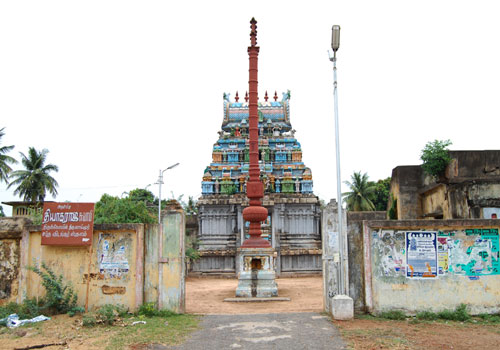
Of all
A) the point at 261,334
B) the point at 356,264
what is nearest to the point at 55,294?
the point at 261,334

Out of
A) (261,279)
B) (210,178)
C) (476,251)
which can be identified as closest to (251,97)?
(261,279)

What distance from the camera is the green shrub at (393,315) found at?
34.5 feet

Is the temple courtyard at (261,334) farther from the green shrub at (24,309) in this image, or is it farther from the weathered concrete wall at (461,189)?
the weathered concrete wall at (461,189)

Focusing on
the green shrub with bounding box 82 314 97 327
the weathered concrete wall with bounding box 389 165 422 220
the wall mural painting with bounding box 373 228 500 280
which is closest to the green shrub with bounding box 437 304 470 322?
the wall mural painting with bounding box 373 228 500 280

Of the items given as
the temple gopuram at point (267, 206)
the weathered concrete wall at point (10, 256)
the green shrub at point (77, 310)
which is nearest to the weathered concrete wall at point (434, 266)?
the green shrub at point (77, 310)

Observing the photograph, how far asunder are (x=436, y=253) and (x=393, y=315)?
1823 millimetres

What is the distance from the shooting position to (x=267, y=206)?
3170 cm

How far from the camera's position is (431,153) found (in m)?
19.2

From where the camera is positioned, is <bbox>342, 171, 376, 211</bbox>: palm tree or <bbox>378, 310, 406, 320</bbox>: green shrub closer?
<bbox>378, 310, 406, 320</bbox>: green shrub

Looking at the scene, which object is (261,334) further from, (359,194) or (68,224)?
(359,194)

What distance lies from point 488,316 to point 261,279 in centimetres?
887

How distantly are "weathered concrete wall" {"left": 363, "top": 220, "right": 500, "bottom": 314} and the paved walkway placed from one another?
5.59 ft

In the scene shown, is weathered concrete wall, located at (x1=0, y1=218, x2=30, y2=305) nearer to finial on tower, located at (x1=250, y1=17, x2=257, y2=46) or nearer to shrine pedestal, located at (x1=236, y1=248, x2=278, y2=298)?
shrine pedestal, located at (x1=236, y1=248, x2=278, y2=298)

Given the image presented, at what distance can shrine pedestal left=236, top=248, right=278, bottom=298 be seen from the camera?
17.5 m
